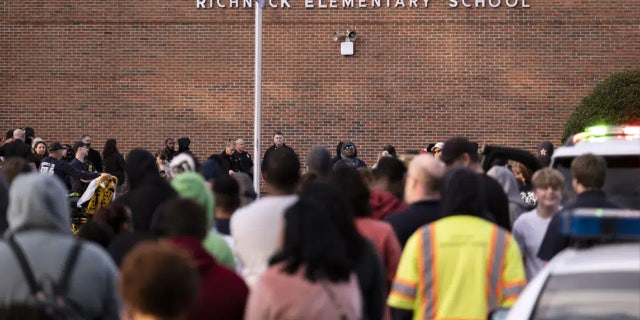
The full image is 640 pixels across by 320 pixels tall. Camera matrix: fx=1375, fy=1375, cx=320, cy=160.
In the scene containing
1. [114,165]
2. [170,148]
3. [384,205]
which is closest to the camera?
[384,205]

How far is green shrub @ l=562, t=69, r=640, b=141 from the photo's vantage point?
25.6 metres

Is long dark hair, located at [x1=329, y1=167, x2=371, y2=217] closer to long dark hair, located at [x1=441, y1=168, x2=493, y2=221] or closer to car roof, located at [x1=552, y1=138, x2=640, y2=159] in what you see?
long dark hair, located at [x1=441, y1=168, x2=493, y2=221]

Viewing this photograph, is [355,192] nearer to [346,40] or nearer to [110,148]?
[110,148]

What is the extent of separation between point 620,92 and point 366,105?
5.40m

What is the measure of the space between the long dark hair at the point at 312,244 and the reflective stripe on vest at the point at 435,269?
60.3 inches

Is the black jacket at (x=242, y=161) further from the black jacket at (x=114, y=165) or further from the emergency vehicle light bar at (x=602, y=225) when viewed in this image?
the emergency vehicle light bar at (x=602, y=225)

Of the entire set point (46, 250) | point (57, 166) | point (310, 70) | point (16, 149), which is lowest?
point (57, 166)

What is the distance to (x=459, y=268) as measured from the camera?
22.8ft

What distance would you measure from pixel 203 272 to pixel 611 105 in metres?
21.2

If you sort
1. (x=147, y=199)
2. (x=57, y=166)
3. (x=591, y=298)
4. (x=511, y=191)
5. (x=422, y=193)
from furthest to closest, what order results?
(x=57, y=166) < (x=511, y=191) < (x=147, y=199) < (x=422, y=193) < (x=591, y=298)

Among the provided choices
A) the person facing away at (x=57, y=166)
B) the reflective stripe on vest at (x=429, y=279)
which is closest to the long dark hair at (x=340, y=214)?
the reflective stripe on vest at (x=429, y=279)

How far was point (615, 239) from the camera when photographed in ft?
20.5

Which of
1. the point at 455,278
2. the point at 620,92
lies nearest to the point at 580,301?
the point at 455,278

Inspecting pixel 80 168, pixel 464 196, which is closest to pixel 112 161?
pixel 80 168
